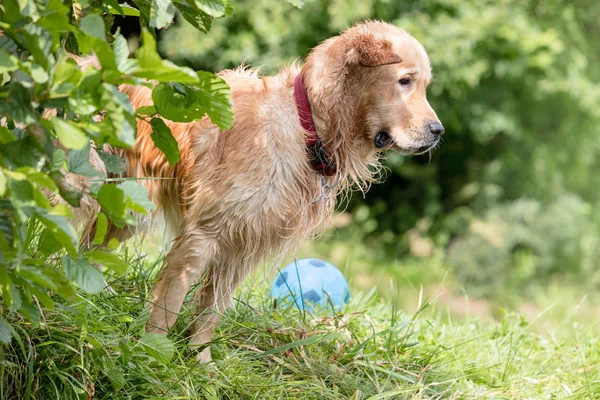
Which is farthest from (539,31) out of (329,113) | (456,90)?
(329,113)

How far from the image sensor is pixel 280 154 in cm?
357

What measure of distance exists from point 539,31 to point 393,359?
22.8 feet

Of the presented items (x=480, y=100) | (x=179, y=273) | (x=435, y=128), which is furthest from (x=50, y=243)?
(x=480, y=100)

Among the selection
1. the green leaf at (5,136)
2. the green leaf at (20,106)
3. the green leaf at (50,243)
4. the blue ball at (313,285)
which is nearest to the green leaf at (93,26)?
the green leaf at (20,106)

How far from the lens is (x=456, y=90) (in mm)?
9750

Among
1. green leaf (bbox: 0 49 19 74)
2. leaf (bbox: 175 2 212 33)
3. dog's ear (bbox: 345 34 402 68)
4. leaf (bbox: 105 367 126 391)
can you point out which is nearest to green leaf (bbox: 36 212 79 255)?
green leaf (bbox: 0 49 19 74)

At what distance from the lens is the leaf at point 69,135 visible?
1.93 m

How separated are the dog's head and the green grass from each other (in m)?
0.79

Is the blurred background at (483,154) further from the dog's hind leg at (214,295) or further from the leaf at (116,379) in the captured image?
the leaf at (116,379)

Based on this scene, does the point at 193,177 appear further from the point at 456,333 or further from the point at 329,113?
the point at 456,333

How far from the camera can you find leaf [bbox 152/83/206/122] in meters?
2.53

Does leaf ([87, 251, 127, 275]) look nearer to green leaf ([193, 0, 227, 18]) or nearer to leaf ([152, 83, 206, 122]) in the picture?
leaf ([152, 83, 206, 122])

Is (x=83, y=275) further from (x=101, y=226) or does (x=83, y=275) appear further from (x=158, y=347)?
(x=158, y=347)

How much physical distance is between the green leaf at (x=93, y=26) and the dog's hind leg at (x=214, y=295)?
183cm
